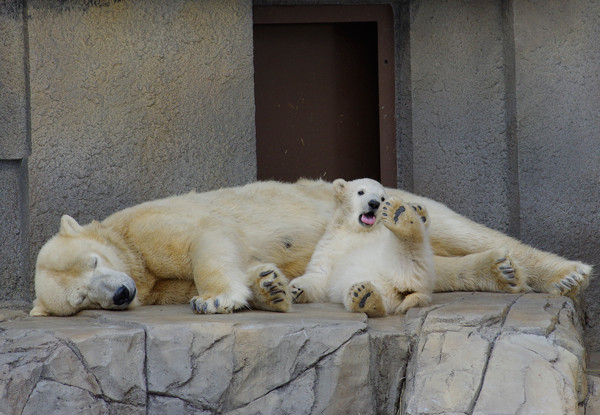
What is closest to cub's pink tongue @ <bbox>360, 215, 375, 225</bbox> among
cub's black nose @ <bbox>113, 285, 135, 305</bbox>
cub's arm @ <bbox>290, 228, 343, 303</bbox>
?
cub's arm @ <bbox>290, 228, 343, 303</bbox>

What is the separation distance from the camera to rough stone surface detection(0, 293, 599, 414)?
3.35 meters

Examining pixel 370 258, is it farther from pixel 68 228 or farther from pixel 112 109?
pixel 112 109

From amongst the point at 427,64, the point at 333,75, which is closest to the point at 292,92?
the point at 333,75

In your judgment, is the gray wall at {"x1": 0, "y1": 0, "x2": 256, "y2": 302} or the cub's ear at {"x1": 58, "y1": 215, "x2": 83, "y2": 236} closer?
the cub's ear at {"x1": 58, "y1": 215, "x2": 83, "y2": 236}

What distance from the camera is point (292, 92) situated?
646 centimetres

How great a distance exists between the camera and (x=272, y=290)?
3957 mm

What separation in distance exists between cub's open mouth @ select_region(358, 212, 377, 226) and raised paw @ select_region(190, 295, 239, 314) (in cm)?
107

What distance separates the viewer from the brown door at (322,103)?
6.39 metres

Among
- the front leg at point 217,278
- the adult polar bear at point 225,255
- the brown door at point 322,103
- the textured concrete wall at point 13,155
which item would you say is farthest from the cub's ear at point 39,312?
the brown door at point 322,103

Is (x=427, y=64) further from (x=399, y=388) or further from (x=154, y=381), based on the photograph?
(x=154, y=381)

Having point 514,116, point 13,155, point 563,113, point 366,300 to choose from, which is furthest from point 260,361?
point 563,113

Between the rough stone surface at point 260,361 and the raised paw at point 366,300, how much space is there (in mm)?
271

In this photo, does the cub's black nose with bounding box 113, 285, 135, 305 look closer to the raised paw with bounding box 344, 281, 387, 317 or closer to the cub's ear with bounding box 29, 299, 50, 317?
the cub's ear with bounding box 29, 299, 50, 317

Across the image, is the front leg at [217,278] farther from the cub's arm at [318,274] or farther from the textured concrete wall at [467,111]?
the textured concrete wall at [467,111]
